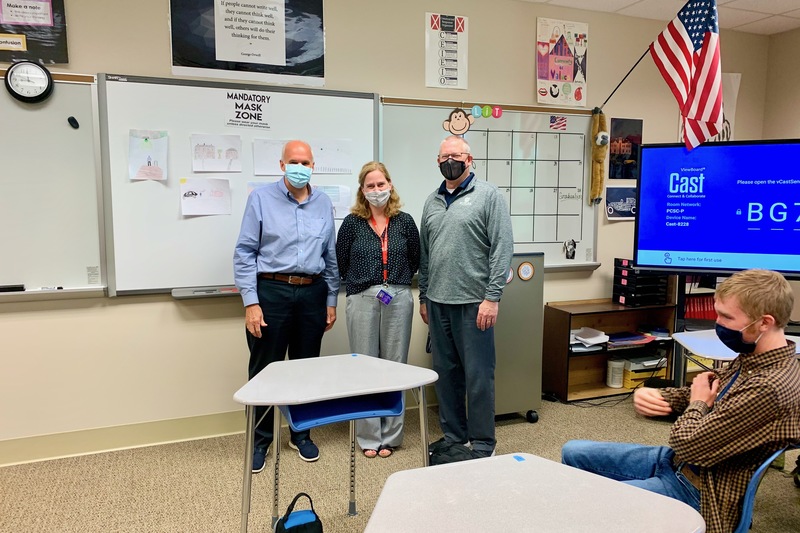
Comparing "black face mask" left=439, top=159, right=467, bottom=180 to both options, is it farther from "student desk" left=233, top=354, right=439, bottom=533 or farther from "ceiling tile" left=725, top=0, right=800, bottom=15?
"ceiling tile" left=725, top=0, right=800, bottom=15

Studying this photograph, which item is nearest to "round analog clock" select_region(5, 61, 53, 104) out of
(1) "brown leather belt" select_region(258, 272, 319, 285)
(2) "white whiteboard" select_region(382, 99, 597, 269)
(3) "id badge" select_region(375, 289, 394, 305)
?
(1) "brown leather belt" select_region(258, 272, 319, 285)

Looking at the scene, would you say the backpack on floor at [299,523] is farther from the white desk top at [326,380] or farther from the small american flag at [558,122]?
the small american flag at [558,122]

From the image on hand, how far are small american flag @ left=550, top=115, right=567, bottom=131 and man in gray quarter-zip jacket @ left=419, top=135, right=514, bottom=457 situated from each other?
1.37 metres

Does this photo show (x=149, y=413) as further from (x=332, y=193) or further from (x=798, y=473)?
(x=798, y=473)

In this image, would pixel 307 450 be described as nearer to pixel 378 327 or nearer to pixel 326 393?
pixel 378 327

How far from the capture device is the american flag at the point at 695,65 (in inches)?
116

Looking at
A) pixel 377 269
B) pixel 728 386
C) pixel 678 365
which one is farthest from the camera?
pixel 678 365

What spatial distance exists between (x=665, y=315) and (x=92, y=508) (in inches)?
152

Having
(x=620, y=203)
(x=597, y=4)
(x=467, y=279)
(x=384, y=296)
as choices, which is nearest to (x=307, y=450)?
(x=384, y=296)

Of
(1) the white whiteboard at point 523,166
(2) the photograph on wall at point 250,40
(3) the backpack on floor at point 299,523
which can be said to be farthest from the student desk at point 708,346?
(2) the photograph on wall at point 250,40

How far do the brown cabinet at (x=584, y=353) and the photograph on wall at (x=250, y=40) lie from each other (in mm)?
2262

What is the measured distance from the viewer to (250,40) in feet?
9.70

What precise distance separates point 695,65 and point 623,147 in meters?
0.96

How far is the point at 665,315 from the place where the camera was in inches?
157
